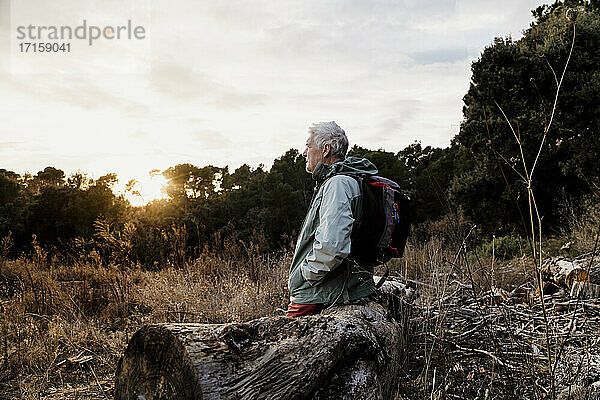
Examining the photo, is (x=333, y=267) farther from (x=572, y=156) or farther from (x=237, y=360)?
(x=572, y=156)

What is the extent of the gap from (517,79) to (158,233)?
11469 millimetres

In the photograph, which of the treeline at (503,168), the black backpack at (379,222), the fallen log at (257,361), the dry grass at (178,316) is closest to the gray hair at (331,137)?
the black backpack at (379,222)

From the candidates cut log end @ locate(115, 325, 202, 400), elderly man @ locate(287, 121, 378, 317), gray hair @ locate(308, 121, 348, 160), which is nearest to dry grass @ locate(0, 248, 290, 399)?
elderly man @ locate(287, 121, 378, 317)

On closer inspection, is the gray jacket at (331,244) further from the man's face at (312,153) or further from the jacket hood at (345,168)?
the man's face at (312,153)

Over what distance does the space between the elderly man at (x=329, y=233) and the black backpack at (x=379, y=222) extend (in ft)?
0.16

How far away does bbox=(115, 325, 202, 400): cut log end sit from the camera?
6.05 feet

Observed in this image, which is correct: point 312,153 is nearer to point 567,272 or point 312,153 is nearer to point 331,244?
point 331,244

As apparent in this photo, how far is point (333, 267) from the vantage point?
8.63 feet

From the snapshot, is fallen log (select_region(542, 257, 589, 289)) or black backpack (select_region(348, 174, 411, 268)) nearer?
black backpack (select_region(348, 174, 411, 268))

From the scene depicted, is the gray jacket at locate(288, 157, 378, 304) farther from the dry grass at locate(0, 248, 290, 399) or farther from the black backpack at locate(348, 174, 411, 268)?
the dry grass at locate(0, 248, 290, 399)

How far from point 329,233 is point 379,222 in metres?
0.36

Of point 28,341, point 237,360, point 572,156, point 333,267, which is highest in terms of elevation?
point 572,156

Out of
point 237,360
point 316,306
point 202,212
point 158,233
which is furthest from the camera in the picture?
point 202,212

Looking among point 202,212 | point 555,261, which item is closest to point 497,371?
point 555,261
